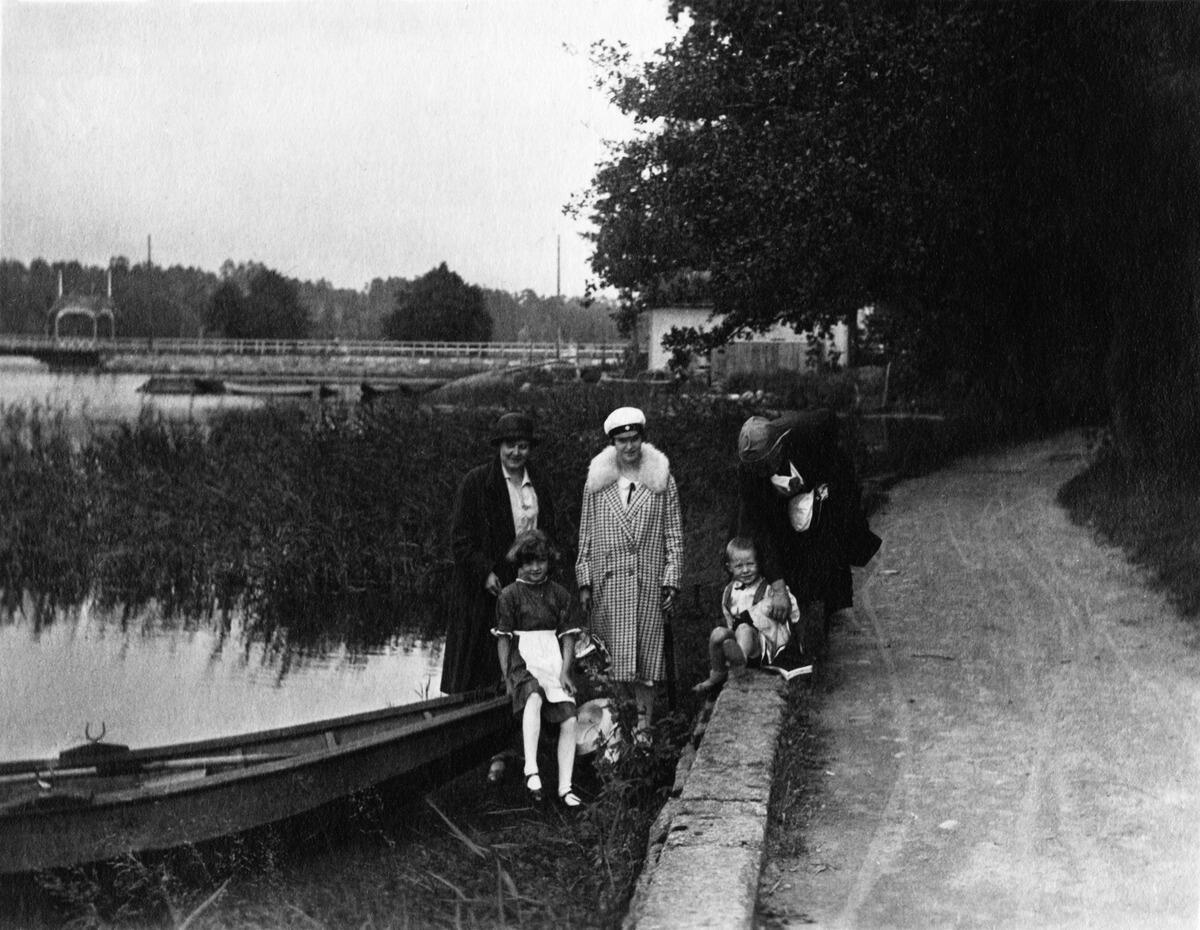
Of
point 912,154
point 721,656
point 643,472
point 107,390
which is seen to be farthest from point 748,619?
point 107,390

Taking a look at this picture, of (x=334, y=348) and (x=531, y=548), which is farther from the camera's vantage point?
(x=334, y=348)

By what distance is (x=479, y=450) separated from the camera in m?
16.4

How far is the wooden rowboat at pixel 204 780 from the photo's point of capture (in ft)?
22.1

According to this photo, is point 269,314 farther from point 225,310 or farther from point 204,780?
point 204,780

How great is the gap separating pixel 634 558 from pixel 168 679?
6.97m

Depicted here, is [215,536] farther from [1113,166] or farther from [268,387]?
[268,387]

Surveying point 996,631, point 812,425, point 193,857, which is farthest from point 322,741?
point 996,631

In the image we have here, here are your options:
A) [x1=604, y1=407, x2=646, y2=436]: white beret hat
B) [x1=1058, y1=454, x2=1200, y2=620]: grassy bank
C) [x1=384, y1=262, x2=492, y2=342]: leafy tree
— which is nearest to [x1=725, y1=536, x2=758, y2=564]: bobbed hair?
[x1=604, y1=407, x2=646, y2=436]: white beret hat

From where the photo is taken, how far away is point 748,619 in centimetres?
745

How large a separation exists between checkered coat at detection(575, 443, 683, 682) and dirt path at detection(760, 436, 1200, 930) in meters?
1.04

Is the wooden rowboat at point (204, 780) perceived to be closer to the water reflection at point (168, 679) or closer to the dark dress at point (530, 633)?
the dark dress at point (530, 633)

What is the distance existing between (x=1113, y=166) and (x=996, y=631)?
7437 millimetres

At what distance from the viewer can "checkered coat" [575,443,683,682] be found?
7461 mm

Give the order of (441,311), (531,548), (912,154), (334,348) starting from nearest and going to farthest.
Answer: (531,548) < (912,154) < (334,348) < (441,311)
